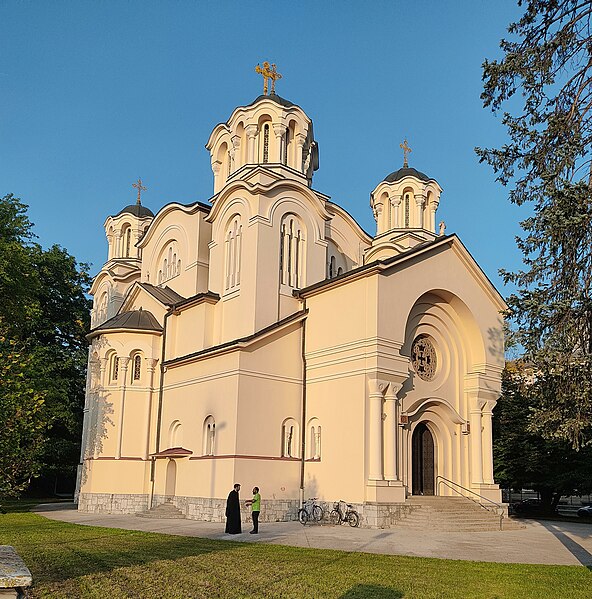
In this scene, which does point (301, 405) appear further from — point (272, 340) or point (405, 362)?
point (405, 362)

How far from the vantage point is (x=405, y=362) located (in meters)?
19.6

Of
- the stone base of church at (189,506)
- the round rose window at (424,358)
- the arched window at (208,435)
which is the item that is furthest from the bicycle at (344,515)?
the round rose window at (424,358)

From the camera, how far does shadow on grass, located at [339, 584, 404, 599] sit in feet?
27.6

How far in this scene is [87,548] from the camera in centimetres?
1274

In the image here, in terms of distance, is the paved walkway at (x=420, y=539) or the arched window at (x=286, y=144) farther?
the arched window at (x=286, y=144)

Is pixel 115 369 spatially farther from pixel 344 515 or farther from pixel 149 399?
pixel 344 515

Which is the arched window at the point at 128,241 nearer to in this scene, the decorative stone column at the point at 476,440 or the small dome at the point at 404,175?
the small dome at the point at 404,175

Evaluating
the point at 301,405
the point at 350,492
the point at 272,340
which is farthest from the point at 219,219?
the point at 350,492


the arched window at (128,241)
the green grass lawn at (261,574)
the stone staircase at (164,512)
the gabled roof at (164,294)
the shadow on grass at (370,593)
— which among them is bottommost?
the stone staircase at (164,512)

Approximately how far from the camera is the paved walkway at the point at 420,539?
1329 centimetres

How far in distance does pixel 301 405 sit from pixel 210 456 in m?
3.32

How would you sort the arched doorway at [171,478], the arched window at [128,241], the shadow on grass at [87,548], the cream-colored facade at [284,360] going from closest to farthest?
the shadow on grass at [87,548] < the cream-colored facade at [284,360] < the arched doorway at [171,478] < the arched window at [128,241]

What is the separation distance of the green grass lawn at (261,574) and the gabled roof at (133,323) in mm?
12164

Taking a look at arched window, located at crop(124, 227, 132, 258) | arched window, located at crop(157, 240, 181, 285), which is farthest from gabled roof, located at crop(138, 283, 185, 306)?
arched window, located at crop(124, 227, 132, 258)
